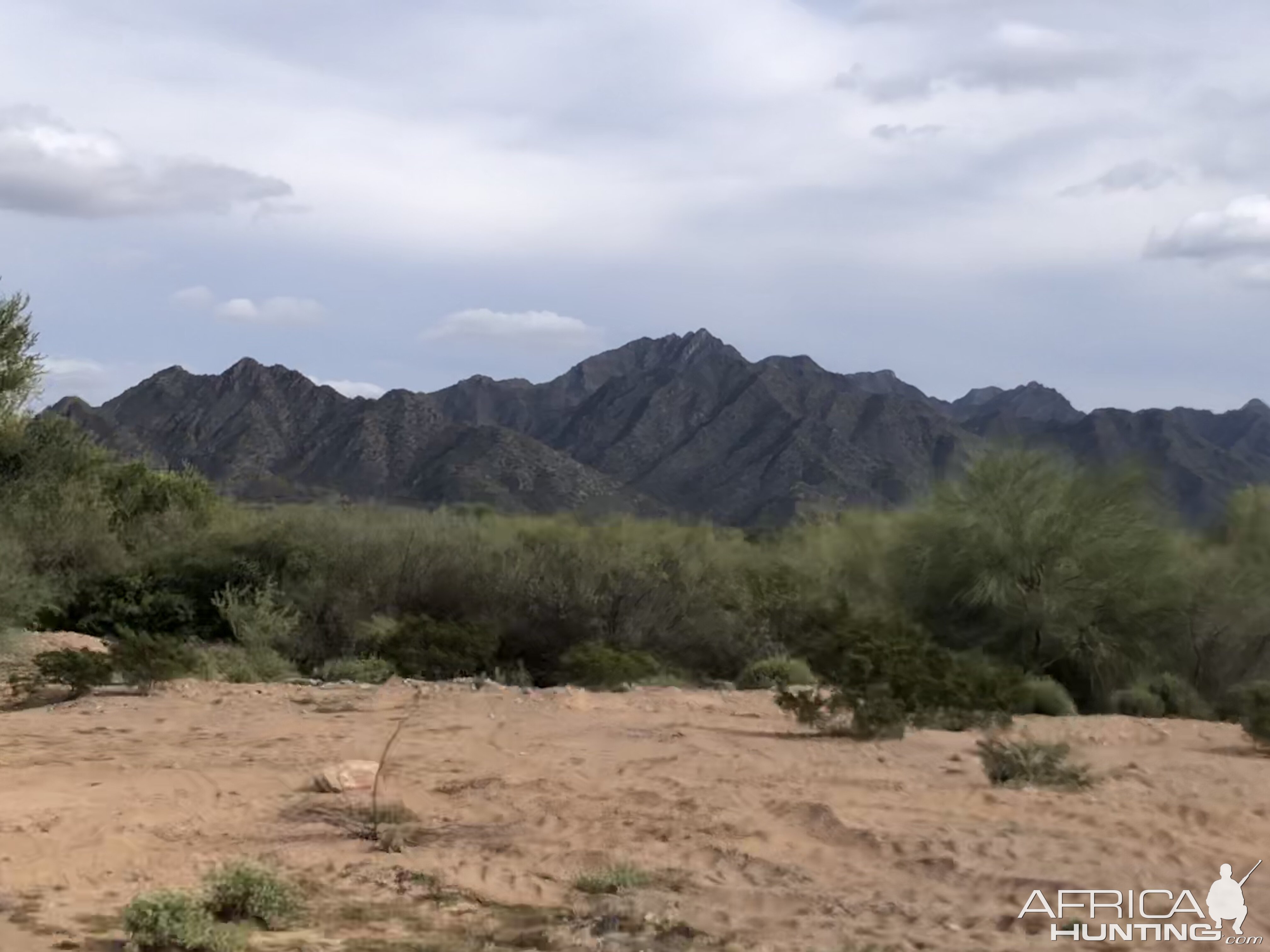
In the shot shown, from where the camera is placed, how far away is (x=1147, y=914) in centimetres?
928

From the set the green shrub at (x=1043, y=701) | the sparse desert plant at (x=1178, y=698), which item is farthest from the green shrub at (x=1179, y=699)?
the green shrub at (x=1043, y=701)

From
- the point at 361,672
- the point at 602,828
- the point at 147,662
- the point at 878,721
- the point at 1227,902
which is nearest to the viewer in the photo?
the point at 1227,902

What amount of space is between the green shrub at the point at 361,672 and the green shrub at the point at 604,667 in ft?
10.7

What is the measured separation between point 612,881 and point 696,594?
65.6 ft

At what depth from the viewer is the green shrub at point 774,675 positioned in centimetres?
2412

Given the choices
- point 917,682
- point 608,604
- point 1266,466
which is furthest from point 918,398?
point 917,682

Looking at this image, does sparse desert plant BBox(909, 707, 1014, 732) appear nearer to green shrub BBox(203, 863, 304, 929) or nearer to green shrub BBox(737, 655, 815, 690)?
green shrub BBox(737, 655, 815, 690)

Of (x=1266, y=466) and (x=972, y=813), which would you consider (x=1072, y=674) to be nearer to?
(x=972, y=813)

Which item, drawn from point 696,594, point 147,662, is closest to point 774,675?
point 696,594

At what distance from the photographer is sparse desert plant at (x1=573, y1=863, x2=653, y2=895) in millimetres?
9695

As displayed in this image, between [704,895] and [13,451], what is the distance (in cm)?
2851

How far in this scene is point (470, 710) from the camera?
18.5 m

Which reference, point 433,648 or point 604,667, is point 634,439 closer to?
point 433,648

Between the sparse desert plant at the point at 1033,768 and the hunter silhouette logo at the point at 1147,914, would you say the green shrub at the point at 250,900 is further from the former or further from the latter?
the sparse desert plant at the point at 1033,768
